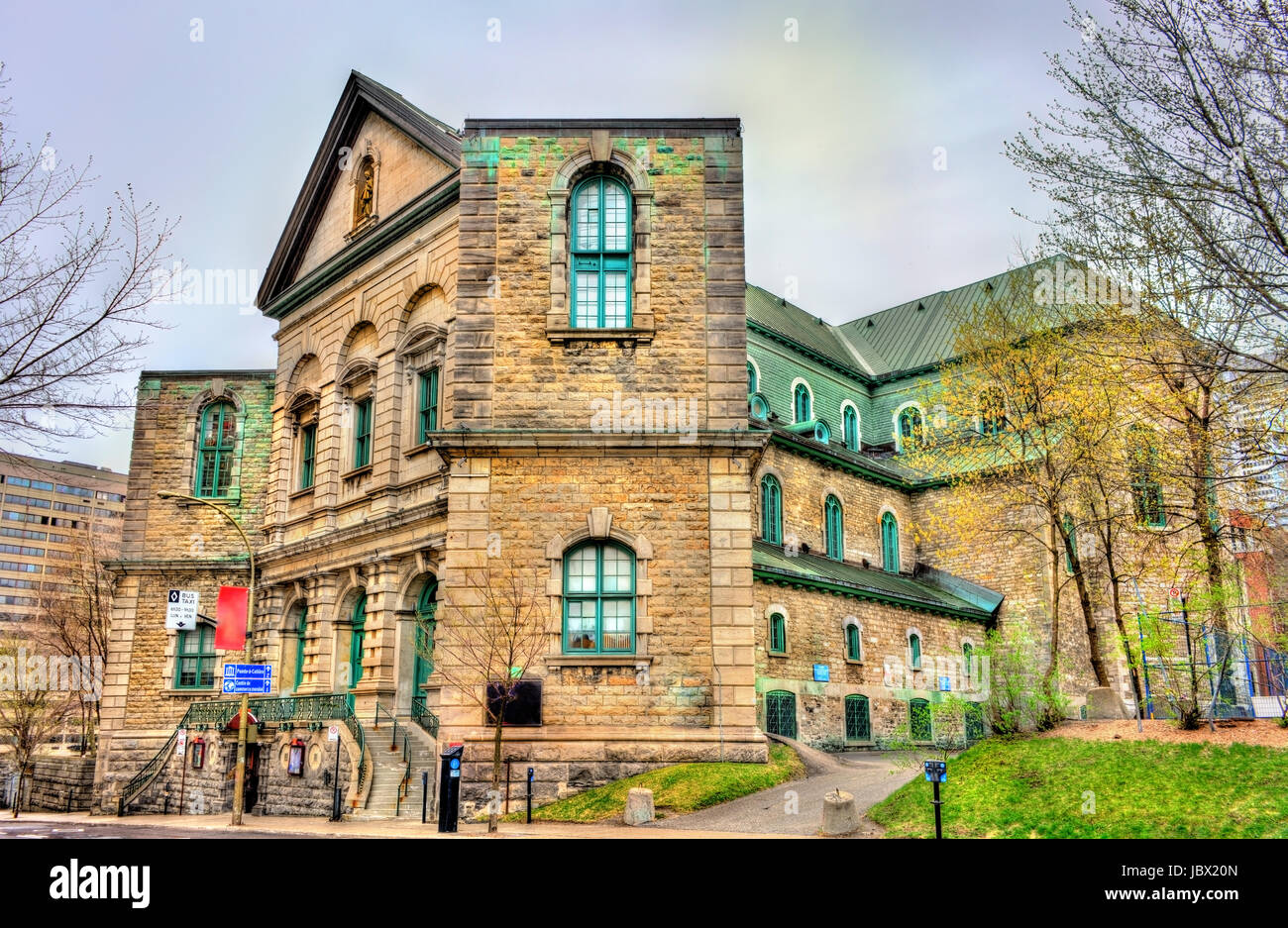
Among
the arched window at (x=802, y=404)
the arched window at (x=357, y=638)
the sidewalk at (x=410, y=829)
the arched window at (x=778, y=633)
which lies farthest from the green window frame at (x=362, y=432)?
the arched window at (x=802, y=404)

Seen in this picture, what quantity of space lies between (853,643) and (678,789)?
15586 mm

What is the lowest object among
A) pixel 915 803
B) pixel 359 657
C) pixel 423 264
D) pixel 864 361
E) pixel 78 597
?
pixel 915 803

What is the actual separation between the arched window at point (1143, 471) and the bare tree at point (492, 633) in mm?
10668

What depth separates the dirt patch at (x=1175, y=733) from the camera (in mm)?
A: 16003

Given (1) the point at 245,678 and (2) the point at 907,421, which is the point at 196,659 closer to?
(1) the point at 245,678

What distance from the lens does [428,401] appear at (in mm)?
28766

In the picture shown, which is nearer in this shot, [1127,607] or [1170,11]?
[1170,11]

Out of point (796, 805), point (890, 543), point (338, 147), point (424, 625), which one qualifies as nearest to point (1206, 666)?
point (796, 805)

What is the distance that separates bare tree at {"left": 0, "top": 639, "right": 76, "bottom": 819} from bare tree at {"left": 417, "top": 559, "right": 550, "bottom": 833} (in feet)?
96.4

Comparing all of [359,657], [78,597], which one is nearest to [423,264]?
[359,657]

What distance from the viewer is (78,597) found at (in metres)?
61.8

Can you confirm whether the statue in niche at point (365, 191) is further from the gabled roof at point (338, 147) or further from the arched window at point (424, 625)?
the arched window at point (424, 625)
